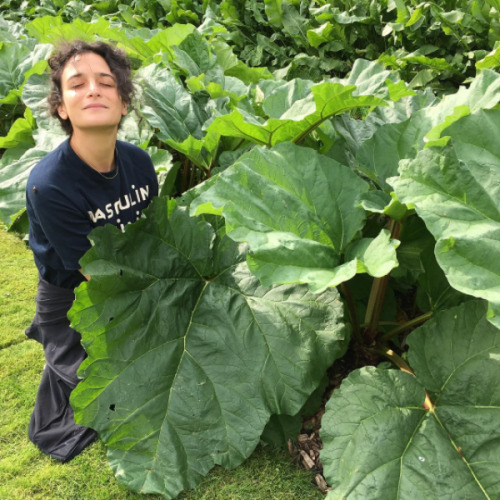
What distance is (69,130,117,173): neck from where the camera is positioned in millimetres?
1786

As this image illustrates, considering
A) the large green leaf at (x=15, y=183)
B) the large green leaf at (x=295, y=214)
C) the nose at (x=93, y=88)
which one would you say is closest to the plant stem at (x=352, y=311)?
the large green leaf at (x=295, y=214)

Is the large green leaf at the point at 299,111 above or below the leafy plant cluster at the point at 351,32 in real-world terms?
above

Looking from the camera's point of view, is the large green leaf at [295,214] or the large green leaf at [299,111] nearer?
the large green leaf at [295,214]

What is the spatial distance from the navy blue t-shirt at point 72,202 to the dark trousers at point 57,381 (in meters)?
0.10

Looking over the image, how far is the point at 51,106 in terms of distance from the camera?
1.96 meters

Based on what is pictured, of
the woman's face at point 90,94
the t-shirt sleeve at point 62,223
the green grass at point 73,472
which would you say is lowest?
the green grass at point 73,472

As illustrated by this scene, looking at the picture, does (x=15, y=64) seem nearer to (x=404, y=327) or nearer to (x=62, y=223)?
(x=62, y=223)

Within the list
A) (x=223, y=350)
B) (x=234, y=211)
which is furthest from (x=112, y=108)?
(x=223, y=350)

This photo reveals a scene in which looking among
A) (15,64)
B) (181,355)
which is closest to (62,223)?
(181,355)

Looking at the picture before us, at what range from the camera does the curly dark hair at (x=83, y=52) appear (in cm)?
184

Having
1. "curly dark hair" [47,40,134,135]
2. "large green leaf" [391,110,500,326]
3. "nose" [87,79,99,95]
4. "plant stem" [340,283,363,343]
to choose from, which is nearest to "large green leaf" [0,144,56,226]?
"curly dark hair" [47,40,134,135]

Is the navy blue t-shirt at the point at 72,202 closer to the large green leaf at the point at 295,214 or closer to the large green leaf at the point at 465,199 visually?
the large green leaf at the point at 295,214

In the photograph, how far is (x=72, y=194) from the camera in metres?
1.76

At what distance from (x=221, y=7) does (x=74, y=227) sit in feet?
12.2
